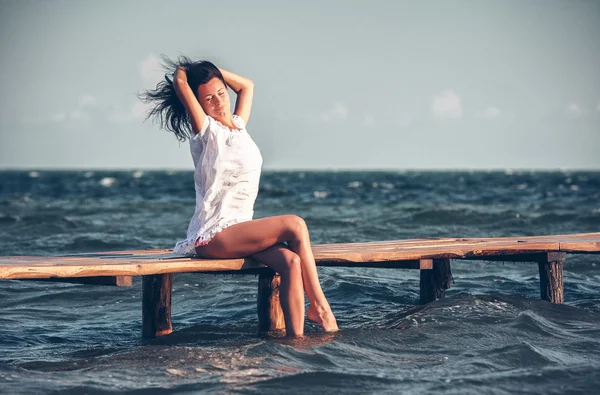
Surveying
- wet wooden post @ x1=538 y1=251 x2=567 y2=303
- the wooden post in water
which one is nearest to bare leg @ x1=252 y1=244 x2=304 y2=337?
the wooden post in water

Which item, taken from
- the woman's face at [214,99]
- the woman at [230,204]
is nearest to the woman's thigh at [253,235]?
the woman at [230,204]

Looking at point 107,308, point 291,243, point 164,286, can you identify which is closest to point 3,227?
point 107,308

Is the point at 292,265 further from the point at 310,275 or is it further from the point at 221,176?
the point at 221,176

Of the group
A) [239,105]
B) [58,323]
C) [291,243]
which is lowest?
[58,323]

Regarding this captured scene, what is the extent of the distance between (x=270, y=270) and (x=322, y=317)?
886 mm

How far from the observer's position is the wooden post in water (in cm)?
676

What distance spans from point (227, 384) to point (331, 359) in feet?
2.86

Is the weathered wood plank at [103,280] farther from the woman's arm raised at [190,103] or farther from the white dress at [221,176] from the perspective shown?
the woman's arm raised at [190,103]

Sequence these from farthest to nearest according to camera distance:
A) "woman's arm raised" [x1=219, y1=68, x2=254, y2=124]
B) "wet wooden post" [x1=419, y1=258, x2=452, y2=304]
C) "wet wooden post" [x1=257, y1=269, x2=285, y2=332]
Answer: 1. "wet wooden post" [x1=419, y1=258, x2=452, y2=304]
2. "wet wooden post" [x1=257, y1=269, x2=285, y2=332]
3. "woman's arm raised" [x1=219, y1=68, x2=254, y2=124]

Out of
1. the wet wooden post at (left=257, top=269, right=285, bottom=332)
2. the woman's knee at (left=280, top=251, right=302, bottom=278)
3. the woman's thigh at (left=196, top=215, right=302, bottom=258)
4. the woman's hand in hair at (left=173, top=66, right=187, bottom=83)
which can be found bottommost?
the wet wooden post at (left=257, top=269, right=285, bottom=332)

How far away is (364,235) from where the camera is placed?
1698 cm

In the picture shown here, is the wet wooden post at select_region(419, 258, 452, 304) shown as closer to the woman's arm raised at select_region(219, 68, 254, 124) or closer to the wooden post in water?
the wooden post in water

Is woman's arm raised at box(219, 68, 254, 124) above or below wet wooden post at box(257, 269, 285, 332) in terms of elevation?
above

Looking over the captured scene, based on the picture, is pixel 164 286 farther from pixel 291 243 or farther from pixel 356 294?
pixel 356 294
